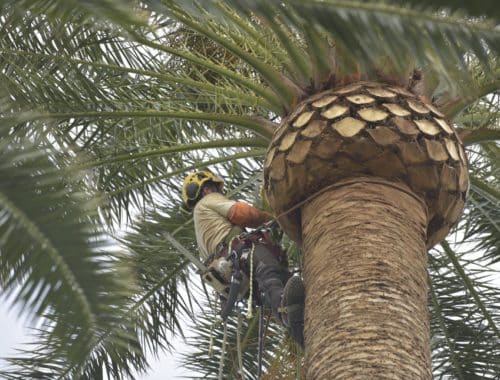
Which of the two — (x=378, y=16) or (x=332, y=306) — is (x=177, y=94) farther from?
(x=378, y=16)

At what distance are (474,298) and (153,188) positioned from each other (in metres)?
2.58

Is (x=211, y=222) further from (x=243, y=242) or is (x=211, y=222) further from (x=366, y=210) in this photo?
(x=366, y=210)

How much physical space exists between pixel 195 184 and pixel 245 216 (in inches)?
28.5

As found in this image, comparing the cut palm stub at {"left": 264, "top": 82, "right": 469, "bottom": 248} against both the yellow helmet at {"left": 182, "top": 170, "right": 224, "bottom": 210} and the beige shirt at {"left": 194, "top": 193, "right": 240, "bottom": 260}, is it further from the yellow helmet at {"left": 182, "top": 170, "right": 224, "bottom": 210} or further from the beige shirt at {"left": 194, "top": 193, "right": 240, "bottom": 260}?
the yellow helmet at {"left": 182, "top": 170, "right": 224, "bottom": 210}

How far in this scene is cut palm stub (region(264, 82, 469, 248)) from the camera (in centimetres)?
508

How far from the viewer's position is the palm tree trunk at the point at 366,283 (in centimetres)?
426

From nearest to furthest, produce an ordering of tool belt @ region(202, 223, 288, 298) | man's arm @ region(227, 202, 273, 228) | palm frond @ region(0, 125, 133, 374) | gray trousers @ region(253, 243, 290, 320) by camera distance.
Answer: palm frond @ region(0, 125, 133, 374)
gray trousers @ region(253, 243, 290, 320)
tool belt @ region(202, 223, 288, 298)
man's arm @ region(227, 202, 273, 228)

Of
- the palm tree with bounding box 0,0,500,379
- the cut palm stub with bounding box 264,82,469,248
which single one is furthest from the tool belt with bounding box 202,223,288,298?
the cut palm stub with bounding box 264,82,469,248

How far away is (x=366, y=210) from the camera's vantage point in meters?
4.89

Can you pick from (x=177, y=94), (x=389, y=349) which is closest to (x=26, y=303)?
(x=389, y=349)

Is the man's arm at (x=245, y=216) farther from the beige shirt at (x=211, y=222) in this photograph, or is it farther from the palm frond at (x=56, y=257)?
the palm frond at (x=56, y=257)

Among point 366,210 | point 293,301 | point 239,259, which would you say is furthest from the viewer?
point 239,259

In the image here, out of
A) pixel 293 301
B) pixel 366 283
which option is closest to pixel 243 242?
pixel 293 301

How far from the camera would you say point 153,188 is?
823 centimetres
